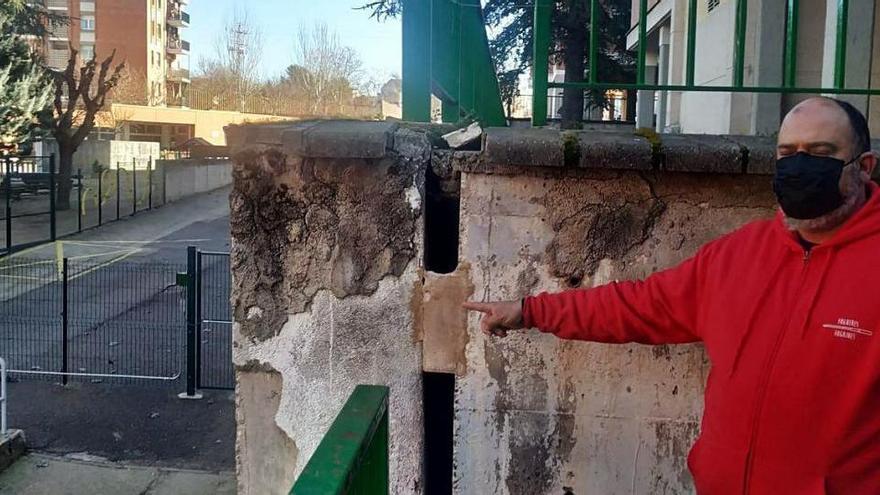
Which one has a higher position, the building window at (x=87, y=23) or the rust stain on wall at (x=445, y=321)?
the building window at (x=87, y=23)

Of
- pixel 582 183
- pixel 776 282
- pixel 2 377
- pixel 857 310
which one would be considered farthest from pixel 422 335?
pixel 2 377

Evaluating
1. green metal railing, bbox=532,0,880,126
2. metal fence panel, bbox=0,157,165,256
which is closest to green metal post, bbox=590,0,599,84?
green metal railing, bbox=532,0,880,126

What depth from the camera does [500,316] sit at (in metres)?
2.41

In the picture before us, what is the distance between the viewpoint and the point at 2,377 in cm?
739

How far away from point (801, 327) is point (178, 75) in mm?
73829

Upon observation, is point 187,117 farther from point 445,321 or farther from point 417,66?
point 445,321

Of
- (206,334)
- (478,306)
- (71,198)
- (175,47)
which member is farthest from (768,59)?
(175,47)

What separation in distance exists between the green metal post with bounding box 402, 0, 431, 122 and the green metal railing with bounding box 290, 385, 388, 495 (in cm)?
150

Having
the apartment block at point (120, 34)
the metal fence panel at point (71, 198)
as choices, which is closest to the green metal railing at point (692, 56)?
the metal fence panel at point (71, 198)

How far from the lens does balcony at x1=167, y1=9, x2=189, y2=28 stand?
74250mm

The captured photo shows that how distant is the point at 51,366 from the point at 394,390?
922 cm

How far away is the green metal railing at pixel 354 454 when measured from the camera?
4.62 ft

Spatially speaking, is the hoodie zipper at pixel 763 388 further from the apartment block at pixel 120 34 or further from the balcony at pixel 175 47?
the balcony at pixel 175 47

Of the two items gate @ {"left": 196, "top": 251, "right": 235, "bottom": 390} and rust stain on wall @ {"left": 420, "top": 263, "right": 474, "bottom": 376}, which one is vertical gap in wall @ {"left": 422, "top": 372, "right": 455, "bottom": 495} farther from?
gate @ {"left": 196, "top": 251, "right": 235, "bottom": 390}
